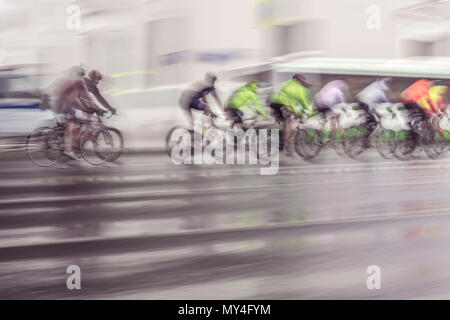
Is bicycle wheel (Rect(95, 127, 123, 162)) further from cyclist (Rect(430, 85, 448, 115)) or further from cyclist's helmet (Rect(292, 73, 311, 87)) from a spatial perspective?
cyclist (Rect(430, 85, 448, 115))

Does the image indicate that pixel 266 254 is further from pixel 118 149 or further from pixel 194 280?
pixel 118 149

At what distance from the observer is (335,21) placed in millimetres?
22266

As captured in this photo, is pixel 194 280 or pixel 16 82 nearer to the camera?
pixel 194 280

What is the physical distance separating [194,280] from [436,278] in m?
1.71

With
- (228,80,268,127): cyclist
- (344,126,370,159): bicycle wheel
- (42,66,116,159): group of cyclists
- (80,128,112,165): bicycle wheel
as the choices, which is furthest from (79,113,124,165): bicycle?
(344,126,370,159): bicycle wheel

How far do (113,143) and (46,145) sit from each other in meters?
1.28

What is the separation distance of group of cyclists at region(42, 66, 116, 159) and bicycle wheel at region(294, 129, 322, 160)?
410 centimetres

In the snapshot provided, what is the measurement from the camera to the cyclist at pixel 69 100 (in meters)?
12.6

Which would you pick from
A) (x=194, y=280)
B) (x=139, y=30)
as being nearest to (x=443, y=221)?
(x=194, y=280)

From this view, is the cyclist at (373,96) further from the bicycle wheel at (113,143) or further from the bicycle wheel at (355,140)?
the bicycle wheel at (113,143)

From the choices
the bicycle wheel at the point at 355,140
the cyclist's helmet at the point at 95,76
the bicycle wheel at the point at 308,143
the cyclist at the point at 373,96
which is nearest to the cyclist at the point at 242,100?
the bicycle wheel at the point at 308,143

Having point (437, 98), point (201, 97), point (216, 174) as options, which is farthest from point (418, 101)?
point (216, 174)

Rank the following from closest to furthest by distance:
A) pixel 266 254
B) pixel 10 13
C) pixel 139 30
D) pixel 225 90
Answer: pixel 266 254
pixel 225 90
pixel 139 30
pixel 10 13

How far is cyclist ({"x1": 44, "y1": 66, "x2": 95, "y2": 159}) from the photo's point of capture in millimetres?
12641
